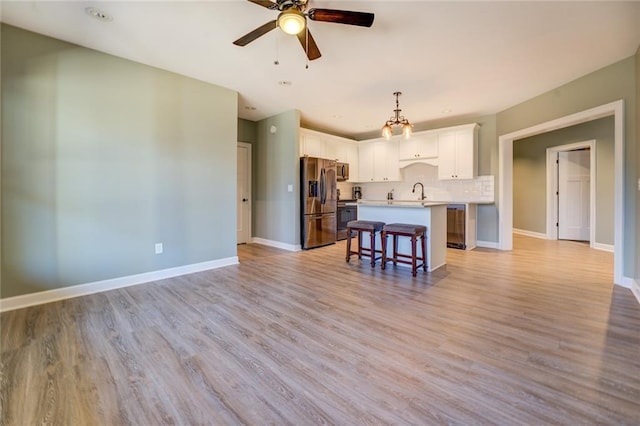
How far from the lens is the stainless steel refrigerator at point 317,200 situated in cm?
548

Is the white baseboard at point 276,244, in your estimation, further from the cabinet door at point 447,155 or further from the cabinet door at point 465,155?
the cabinet door at point 465,155

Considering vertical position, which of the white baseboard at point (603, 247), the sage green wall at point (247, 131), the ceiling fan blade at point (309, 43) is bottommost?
the white baseboard at point (603, 247)

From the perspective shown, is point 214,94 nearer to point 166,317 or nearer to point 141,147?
point 141,147

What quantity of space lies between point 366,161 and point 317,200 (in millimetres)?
2276

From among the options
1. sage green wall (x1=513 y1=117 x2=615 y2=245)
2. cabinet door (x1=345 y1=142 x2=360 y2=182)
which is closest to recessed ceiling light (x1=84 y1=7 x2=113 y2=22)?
cabinet door (x1=345 y1=142 x2=360 y2=182)

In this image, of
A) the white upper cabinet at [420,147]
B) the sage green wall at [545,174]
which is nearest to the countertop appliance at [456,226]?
the white upper cabinet at [420,147]

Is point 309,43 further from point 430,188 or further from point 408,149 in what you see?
point 430,188

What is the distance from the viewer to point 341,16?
7.05ft

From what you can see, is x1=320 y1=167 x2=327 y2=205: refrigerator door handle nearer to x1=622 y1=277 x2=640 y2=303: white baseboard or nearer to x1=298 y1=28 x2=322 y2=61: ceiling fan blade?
x1=298 y1=28 x2=322 y2=61: ceiling fan blade

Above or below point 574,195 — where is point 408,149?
above

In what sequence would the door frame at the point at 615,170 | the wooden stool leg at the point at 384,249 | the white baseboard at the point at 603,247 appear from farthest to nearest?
the white baseboard at the point at 603,247 < the wooden stool leg at the point at 384,249 < the door frame at the point at 615,170

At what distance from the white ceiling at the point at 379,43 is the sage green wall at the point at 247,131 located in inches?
60.9

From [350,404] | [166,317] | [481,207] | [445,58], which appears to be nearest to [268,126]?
[445,58]

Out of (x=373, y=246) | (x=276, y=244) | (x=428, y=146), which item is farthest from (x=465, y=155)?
(x=276, y=244)
